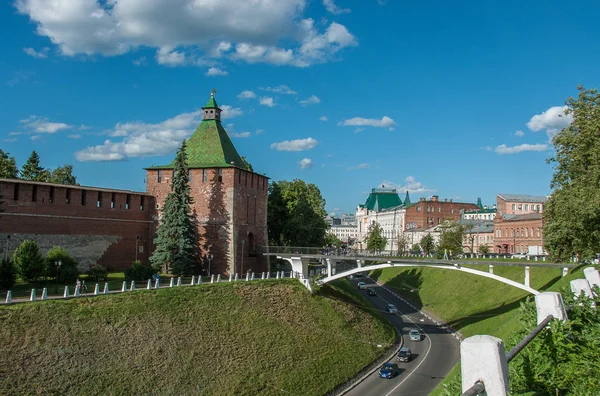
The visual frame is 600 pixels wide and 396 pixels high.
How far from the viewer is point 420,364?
25.3 meters

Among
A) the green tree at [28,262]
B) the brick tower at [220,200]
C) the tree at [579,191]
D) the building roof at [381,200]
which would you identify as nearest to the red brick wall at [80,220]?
the brick tower at [220,200]

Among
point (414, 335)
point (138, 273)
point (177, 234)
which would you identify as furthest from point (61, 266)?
point (414, 335)

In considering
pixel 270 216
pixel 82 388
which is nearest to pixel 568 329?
pixel 82 388

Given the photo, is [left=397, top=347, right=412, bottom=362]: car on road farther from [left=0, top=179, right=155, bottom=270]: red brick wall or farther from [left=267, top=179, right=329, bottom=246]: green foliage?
[left=267, top=179, right=329, bottom=246]: green foliage

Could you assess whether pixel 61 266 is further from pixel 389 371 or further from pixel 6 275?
pixel 389 371

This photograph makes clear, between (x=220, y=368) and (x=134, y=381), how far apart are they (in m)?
3.57

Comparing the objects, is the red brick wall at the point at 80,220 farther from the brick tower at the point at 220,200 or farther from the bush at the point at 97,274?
the brick tower at the point at 220,200

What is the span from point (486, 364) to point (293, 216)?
140ft

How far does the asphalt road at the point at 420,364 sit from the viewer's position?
21.8 m

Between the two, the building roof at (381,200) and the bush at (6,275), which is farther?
→ the building roof at (381,200)

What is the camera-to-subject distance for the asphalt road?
21844mm

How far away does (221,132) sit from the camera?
37.7 meters

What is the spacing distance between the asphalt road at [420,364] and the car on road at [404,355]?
0.21 m

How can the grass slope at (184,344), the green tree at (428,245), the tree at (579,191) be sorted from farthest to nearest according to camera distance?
the green tree at (428,245)
the tree at (579,191)
the grass slope at (184,344)
